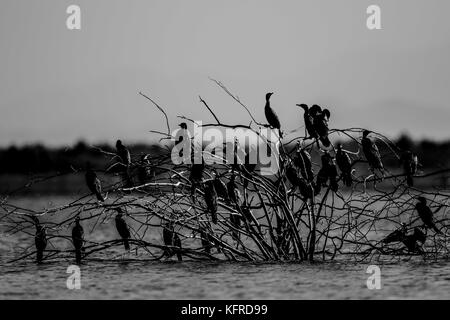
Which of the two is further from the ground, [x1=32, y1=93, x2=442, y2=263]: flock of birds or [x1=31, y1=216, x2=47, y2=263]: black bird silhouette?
[x1=32, y1=93, x2=442, y2=263]: flock of birds

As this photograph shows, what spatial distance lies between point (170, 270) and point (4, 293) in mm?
2192

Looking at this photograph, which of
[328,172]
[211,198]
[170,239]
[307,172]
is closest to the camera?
[211,198]

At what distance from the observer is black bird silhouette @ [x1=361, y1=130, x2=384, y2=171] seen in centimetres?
1039

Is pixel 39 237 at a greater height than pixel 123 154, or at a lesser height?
lesser

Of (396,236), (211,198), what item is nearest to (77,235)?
(211,198)

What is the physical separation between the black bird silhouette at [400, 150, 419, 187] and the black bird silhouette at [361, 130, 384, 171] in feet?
1.07

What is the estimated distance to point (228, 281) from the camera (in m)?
9.80

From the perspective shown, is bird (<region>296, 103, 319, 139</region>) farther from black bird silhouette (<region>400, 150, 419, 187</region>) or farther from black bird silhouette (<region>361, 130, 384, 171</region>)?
black bird silhouette (<region>400, 150, 419, 187</region>)

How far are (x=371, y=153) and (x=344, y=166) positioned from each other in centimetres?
36

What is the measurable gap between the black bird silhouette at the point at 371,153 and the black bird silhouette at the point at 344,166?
25 centimetres

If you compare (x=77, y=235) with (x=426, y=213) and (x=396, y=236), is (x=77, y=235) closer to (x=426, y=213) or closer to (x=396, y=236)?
(x=396, y=236)

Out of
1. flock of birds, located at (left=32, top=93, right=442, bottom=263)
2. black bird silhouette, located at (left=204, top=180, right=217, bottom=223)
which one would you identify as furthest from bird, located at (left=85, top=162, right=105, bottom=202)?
black bird silhouette, located at (left=204, top=180, right=217, bottom=223)
